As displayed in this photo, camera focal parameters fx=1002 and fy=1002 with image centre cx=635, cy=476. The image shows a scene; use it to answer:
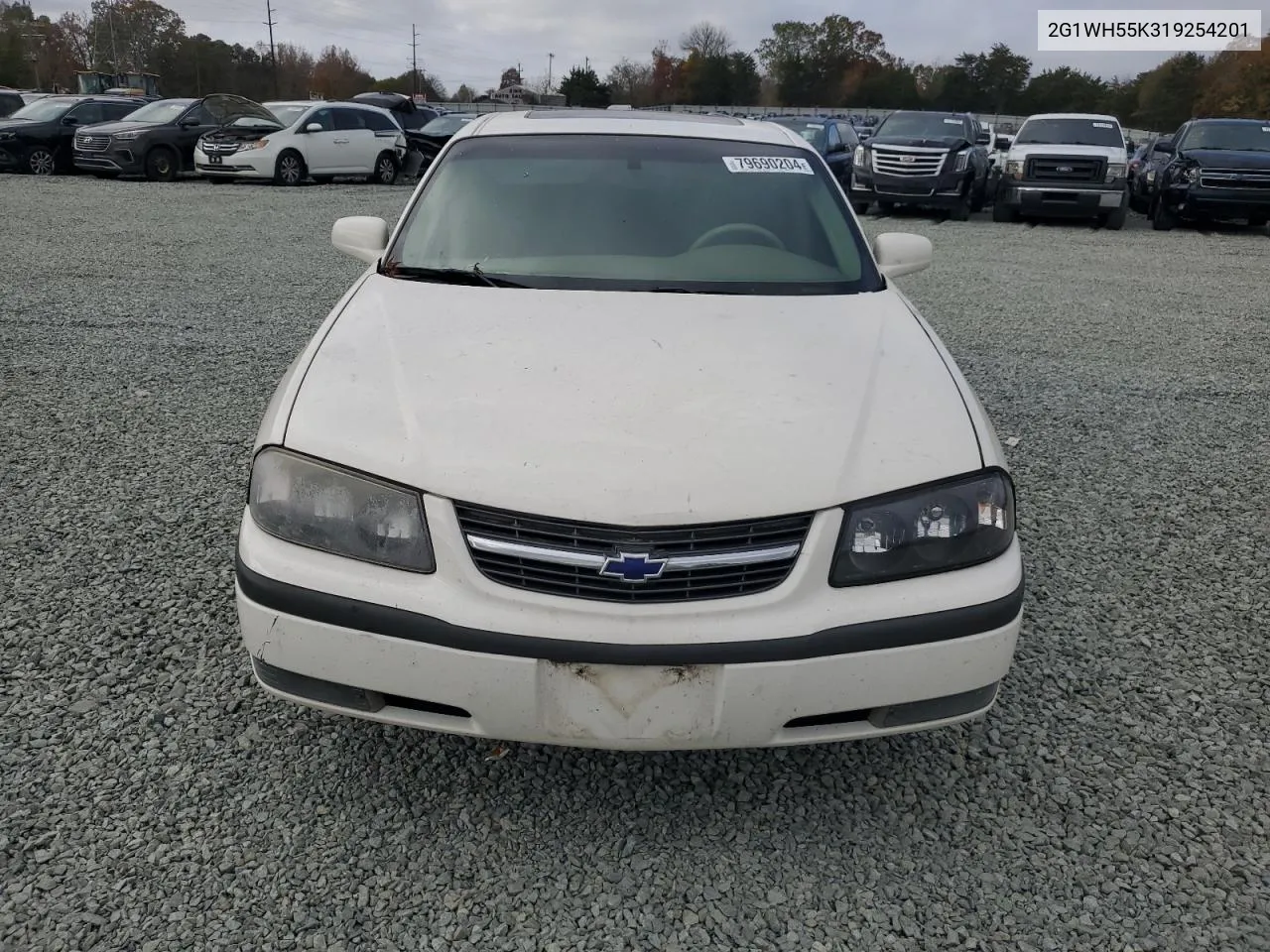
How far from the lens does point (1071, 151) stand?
47.8 ft

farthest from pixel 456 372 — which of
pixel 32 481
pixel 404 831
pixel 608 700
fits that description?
pixel 32 481

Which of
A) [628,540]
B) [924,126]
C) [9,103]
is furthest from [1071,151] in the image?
[9,103]

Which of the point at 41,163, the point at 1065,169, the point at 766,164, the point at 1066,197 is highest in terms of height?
the point at 41,163

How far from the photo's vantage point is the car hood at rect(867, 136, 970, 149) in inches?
600

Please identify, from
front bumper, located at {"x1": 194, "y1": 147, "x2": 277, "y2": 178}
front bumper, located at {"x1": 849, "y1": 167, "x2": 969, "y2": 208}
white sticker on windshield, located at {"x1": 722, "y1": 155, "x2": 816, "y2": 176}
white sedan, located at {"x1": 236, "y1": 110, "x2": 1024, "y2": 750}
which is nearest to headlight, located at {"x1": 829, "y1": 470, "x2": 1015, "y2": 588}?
white sedan, located at {"x1": 236, "y1": 110, "x2": 1024, "y2": 750}

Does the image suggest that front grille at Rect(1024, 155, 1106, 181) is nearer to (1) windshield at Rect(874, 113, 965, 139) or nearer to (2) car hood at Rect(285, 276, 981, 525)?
(1) windshield at Rect(874, 113, 965, 139)

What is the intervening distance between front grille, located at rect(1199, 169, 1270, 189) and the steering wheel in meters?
13.4

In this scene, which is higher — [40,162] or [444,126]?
[444,126]

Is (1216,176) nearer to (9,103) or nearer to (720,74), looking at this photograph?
(9,103)

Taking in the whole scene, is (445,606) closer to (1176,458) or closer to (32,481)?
(32,481)

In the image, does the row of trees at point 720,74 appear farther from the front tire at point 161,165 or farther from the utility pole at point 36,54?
the front tire at point 161,165

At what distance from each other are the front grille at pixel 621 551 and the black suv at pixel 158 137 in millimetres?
18031

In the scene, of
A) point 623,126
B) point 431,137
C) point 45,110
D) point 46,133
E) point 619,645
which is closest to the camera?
point 619,645

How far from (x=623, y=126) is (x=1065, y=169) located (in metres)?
12.9
